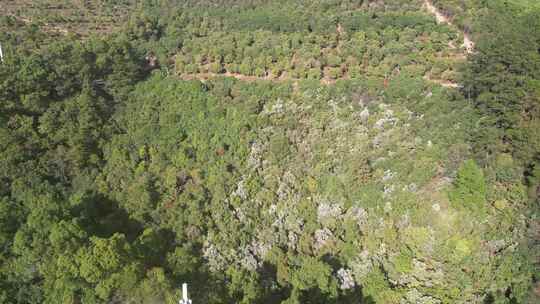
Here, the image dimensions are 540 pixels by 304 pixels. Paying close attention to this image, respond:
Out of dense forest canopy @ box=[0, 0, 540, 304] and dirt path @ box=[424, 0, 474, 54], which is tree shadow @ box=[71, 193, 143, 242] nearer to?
dense forest canopy @ box=[0, 0, 540, 304]

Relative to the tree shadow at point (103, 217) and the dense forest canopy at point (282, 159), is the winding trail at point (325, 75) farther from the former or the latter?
the tree shadow at point (103, 217)

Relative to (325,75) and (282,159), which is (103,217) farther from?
(325,75)

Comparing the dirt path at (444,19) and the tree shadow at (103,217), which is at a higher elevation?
the dirt path at (444,19)

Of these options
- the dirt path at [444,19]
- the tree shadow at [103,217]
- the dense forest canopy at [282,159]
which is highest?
the dirt path at [444,19]

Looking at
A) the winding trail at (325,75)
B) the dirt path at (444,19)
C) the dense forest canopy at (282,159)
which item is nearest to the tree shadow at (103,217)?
the dense forest canopy at (282,159)

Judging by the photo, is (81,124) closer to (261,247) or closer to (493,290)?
(261,247)

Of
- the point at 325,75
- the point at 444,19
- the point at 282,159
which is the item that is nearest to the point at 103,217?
the point at 282,159
